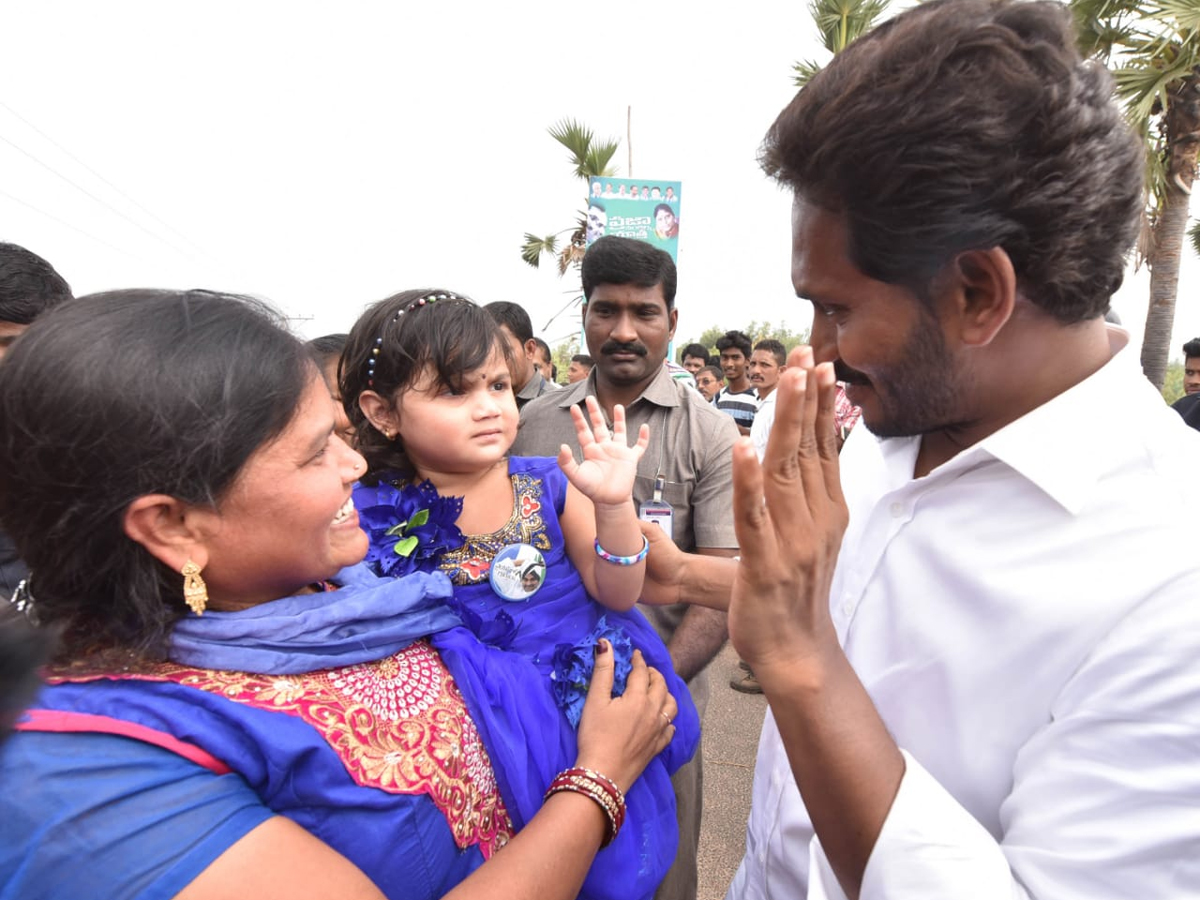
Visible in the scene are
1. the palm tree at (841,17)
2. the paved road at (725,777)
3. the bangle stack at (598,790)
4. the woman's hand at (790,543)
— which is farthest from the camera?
the palm tree at (841,17)

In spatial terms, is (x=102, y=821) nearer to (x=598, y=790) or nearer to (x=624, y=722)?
(x=598, y=790)

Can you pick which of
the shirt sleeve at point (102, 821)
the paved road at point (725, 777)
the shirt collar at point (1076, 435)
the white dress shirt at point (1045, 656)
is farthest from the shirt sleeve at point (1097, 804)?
the paved road at point (725, 777)

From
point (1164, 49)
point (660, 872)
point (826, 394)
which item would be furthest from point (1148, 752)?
point (1164, 49)

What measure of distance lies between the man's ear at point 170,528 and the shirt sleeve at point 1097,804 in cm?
120

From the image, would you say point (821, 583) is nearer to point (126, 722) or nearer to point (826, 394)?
point (826, 394)

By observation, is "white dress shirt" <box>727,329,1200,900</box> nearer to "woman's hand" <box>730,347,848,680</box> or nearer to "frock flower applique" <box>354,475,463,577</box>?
"woman's hand" <box>730,347,848,680</box>

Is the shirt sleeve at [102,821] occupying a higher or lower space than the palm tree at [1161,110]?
lower

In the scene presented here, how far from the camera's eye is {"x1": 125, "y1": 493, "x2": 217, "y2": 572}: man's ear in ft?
3.58

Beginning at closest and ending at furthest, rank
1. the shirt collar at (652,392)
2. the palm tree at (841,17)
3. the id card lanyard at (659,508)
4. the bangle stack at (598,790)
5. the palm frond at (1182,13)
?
the bangle stack at (598,790) < the id card lanyard at (659,508) < the shirt collar at (652,392) < the palm frond at (1182,13) < the palm tree at (841,17)

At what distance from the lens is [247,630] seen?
3.77 feet

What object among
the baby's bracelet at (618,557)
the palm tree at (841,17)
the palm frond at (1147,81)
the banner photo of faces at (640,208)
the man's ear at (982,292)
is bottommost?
the baby's bracelet at (618,557)

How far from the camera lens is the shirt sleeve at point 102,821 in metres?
0.86

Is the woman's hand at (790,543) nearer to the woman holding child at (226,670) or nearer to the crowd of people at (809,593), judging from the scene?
the crowd of people at (809,593)

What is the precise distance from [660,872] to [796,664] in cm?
74
